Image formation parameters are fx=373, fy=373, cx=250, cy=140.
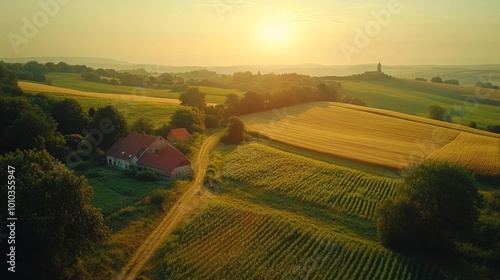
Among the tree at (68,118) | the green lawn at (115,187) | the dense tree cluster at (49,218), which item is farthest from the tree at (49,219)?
the tree at (68,118)

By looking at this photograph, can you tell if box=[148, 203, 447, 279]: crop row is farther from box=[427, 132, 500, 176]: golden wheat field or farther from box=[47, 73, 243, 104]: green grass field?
box=[47, 73, 243, 104]: green grass field

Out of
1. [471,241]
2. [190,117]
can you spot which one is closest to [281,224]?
[471,241]

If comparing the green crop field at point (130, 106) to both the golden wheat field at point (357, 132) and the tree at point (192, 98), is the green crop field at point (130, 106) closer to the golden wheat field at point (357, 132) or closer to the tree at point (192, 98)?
the tree at point (192, 98)

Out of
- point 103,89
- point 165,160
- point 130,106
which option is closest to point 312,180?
point 165,160

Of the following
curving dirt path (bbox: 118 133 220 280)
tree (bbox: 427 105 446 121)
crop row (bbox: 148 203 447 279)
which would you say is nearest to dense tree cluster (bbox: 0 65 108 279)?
curving dirt path (bbox: 118 133 220 280)

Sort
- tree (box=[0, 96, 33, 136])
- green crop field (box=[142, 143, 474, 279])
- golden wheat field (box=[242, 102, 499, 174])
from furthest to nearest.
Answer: golden wheat field (box=[242, 102, 499, 174])
tree (box=[0, 96, 33, 136])
green crop field (box=[142, 143, 474, 279])

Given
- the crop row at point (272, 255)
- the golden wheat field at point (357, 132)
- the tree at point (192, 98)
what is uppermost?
the tree at point (192, 98)
